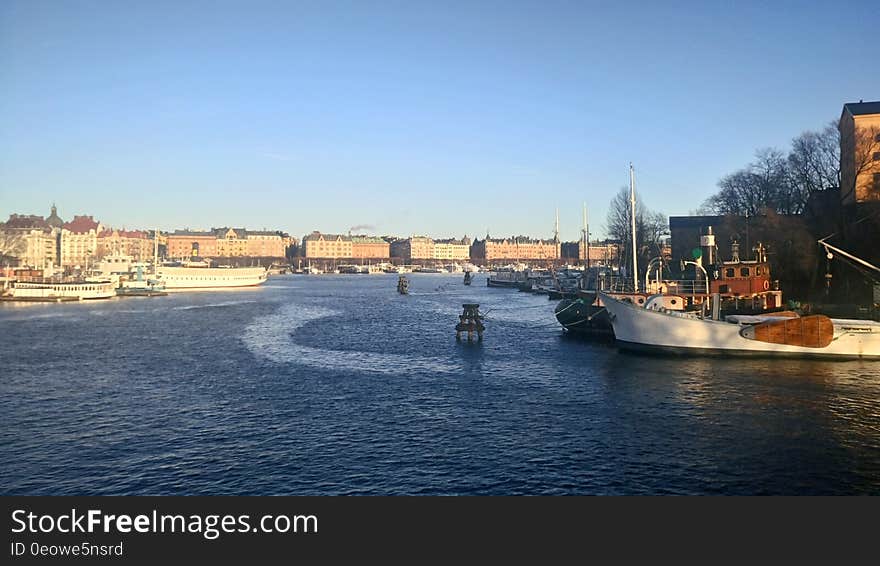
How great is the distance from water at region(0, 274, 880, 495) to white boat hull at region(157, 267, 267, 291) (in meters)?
101

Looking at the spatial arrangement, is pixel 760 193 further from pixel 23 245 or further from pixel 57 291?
pixel 23 245

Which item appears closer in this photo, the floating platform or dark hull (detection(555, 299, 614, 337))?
dark hull (detection(555, 299, 614, 337))

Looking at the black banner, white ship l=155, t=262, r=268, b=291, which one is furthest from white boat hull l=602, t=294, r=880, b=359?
white ship l=155, t=262, r=268, b=291

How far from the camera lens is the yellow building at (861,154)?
63.5 metres

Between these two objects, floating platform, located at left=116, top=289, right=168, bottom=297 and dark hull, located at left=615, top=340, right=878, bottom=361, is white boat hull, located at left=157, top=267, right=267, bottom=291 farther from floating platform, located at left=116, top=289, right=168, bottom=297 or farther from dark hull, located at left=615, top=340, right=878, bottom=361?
dark hull, located at left=615, top=340, right=878, bottom=361

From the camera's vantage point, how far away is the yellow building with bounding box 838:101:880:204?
208ft

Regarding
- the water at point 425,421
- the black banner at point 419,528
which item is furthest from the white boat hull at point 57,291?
the black banner at point 419,528

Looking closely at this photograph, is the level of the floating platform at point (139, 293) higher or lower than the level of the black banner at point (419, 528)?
higher

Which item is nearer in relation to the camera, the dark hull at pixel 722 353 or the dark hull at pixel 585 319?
the dark hull at pixel 722 353

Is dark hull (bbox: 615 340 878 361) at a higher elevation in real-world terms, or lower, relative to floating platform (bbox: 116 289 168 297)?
lower

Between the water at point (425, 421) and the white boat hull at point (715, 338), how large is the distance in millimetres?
1378

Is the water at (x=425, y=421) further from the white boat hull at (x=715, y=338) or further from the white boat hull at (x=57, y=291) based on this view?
the white boat hull at (x=57, y=291)

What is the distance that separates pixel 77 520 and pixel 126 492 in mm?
2586

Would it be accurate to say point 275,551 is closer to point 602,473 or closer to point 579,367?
point 602,473
